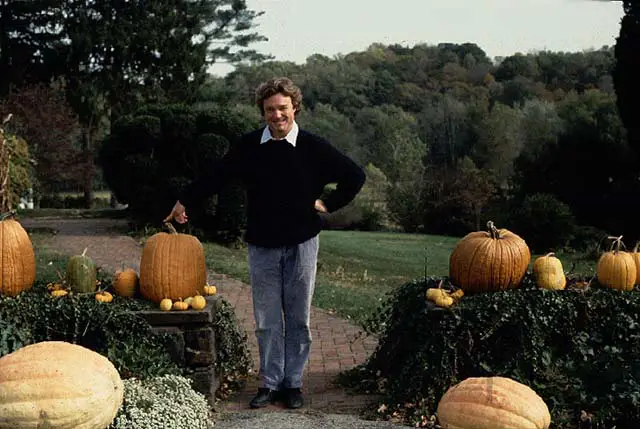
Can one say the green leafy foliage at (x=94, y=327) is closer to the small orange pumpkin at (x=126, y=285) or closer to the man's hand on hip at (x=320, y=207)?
the small orange pumpkin at (x=126, y=285)

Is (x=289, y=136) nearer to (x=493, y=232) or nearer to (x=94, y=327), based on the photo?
(x=493, y=232)

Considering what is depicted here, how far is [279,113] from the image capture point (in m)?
4.46

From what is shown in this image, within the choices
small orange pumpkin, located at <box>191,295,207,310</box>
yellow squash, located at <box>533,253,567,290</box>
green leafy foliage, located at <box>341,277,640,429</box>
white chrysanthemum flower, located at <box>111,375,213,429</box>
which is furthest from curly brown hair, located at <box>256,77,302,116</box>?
yellow squash, located at <box>533,253,567,290</box>

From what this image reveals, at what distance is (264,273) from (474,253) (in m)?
1.21

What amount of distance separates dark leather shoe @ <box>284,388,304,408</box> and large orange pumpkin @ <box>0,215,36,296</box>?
165 centimetres

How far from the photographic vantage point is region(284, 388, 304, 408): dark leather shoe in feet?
15.2

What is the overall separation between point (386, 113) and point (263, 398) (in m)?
36.7

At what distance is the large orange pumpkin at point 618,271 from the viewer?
15.4 feet

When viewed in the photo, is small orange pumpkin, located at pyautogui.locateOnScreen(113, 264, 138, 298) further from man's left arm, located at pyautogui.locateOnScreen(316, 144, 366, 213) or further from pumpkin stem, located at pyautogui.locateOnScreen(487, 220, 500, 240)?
pumpkin stem, located at pyautogui.locateOnScreen(487, 220, 500, 240)

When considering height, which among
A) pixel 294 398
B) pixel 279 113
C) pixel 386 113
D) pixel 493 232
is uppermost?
pixel 386 113

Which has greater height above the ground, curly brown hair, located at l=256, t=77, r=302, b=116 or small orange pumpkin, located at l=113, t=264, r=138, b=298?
curly brown hair, located at l=256, t=77, r=302, b=116

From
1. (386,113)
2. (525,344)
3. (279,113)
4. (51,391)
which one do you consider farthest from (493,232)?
(386,113)

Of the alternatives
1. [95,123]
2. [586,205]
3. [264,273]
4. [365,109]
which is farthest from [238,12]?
[264,273]

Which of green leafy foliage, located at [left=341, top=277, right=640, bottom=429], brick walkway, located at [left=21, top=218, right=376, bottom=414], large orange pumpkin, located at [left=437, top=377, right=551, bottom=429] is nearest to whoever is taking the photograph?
large orange pumpkin, located at [left=437, top=377, right=551, bottom=429]
